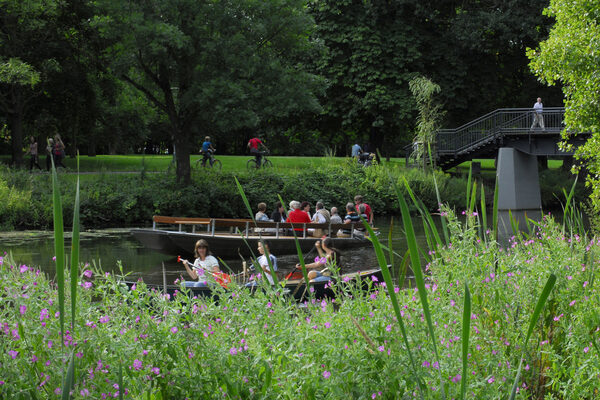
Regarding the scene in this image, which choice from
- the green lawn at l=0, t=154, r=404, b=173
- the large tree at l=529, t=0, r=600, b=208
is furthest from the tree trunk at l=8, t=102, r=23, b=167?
the large tree at l=529, t=0, r=600, b=208

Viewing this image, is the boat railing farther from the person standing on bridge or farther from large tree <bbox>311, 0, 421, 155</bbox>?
large tree <bbox>311, 0, 421, 155</bbox>

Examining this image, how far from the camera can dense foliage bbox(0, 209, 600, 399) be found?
2650mm

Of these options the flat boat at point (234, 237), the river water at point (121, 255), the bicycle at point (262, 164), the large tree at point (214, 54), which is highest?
the large tree at point (214, 54)

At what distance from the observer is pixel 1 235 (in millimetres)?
19750

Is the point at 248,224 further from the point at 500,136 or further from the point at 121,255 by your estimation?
the point at 500,136

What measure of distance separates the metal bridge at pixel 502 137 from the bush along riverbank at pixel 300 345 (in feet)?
93.3

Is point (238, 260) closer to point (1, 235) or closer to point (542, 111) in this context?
point (1, 235)

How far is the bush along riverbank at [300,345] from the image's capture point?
264 centimetres

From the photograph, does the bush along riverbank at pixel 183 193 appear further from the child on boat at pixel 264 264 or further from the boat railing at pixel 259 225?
the child on boat at pixel 264 264

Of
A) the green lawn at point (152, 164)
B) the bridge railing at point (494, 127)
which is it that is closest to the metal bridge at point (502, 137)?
the bridge railing at point (494, 127)

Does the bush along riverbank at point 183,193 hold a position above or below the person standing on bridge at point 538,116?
below

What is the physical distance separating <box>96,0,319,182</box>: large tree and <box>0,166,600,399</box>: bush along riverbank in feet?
66.9

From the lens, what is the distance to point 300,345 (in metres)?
2.79

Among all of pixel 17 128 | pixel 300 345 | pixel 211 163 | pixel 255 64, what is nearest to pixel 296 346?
pixel 300 345
